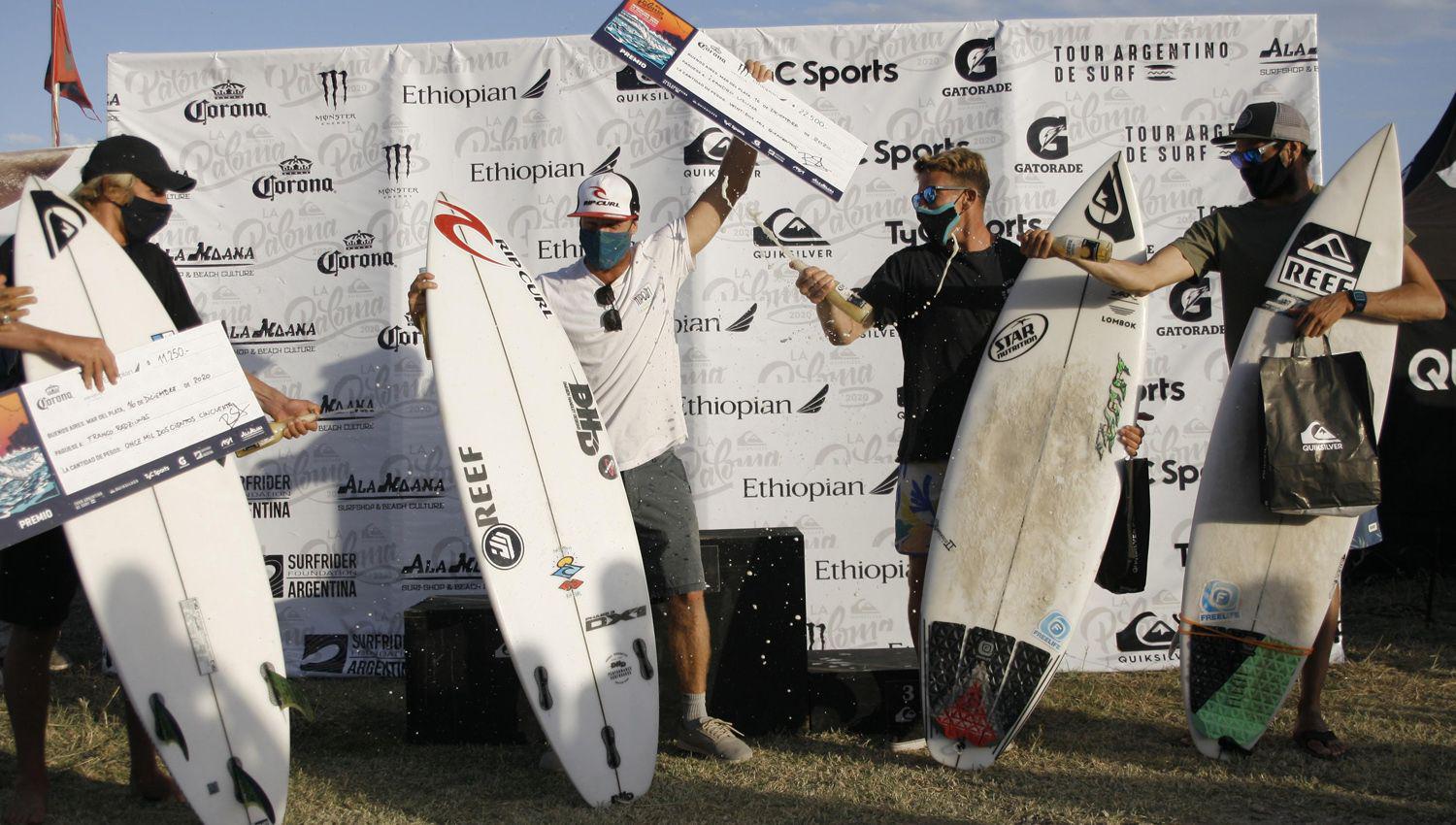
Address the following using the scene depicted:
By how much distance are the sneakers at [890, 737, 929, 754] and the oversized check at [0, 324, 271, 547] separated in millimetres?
1955

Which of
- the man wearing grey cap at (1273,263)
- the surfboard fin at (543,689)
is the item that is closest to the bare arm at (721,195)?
the man wearing grey cap at (1273,263)

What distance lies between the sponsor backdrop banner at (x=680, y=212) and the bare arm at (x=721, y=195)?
0.96 meters

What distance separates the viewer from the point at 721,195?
3.42 metres

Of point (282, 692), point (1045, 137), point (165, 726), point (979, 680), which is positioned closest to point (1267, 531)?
point (979, 680)

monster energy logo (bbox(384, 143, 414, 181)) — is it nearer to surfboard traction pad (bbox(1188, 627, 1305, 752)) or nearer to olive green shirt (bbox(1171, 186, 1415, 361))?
olive green shirt (bbox(1171, 186, 1415, 361))

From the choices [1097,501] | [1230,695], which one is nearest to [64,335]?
[1097,501]

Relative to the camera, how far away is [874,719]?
339 centimetres

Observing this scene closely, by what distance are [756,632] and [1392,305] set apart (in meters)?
2.07

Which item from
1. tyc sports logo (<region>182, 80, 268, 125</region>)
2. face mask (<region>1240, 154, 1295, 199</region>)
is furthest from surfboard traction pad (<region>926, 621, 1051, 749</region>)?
tyc sports logo (<region>182, 80, 268, 125</region>)

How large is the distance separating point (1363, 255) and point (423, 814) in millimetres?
3042

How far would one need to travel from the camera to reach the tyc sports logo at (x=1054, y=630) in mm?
3139

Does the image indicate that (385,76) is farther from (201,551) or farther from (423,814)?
(423,814)

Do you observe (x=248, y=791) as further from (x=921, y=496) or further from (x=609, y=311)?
(x=921, y=496)

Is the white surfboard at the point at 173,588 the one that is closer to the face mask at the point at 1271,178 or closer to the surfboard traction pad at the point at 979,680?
the surfboard traction pad at the point at 979,680
